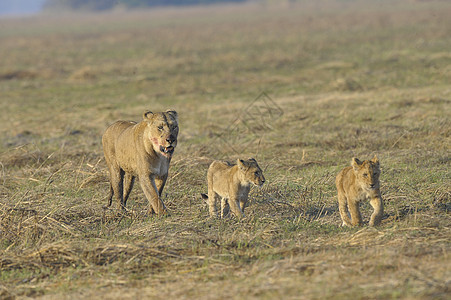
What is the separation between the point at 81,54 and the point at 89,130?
31.6 m

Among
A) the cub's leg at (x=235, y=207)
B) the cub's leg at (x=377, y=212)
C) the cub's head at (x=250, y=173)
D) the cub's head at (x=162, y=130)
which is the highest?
the cub's head at (x=162, y=130)

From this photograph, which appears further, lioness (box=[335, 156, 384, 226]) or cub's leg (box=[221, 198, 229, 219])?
cub's leg (box=[221, 198, 229, 219])

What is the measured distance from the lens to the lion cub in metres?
8.48

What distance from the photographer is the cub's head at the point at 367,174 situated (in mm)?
7781

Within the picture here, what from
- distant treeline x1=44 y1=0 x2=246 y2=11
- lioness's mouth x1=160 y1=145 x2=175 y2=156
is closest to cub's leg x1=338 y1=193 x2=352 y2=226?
lioness's mouth x1=160 y1=145 x2=175 y2=156

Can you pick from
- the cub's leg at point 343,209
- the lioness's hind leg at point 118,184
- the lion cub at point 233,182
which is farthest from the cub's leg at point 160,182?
the cub's leg at point 343,209

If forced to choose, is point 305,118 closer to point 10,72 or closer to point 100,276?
point 100,276

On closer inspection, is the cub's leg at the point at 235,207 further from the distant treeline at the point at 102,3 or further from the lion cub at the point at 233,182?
the distant treeline at the point at 102,3

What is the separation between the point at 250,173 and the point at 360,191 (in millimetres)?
1372

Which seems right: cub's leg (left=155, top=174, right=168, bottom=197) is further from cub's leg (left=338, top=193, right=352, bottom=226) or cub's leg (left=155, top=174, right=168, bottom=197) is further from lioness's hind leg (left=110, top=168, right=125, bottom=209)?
cub's leg (left=338, top=193, right=352, bottom=226)

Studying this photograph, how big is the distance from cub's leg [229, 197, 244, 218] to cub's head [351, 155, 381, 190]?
5.27 feet

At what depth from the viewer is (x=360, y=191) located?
7.98m

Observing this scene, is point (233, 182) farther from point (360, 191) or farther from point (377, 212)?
point (377, 212)

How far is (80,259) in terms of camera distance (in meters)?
7.15
